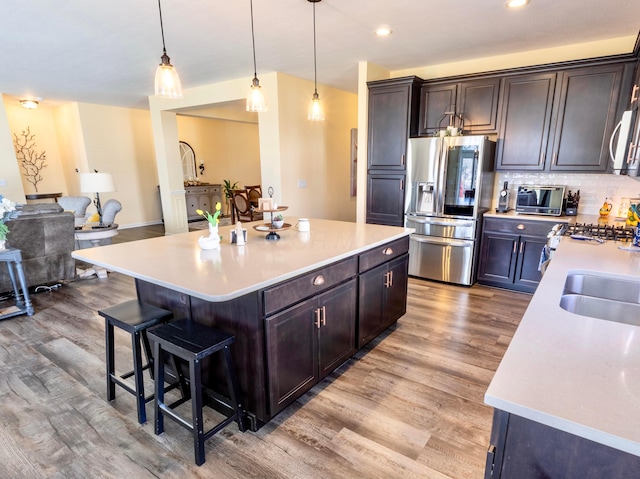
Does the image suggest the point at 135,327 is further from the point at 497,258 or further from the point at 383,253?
the point at 497,258

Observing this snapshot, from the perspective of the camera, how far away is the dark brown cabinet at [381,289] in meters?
2.45

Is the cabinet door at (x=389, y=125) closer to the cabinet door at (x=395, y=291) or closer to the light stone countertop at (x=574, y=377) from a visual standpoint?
the cabinet door at (x=395, y=291)

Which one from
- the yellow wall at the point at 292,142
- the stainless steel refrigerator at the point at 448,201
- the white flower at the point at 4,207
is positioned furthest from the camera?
the yellow wall at the point at 292,142

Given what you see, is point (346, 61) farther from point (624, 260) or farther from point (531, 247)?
point (624, 260)

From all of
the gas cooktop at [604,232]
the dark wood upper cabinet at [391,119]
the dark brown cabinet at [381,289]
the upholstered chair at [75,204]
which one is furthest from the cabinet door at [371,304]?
the upholstered chair at [75,204]

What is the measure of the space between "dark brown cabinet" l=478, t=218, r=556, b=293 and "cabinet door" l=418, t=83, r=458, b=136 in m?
1.25

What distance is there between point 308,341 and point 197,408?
652 millimetres

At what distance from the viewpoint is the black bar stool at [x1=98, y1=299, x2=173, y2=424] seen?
185 cm

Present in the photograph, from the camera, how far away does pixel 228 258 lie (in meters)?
1.97

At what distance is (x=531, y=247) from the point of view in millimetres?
3619

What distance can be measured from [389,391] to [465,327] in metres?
1.18

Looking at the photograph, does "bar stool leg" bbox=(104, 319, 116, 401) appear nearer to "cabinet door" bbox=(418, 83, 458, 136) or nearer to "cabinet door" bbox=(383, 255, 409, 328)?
"cabinet door" bbox=(383, 255, 409, 328)

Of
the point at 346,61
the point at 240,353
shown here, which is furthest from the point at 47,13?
the point at 240,353

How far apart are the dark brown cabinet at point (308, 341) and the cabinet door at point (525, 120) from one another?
267cm
